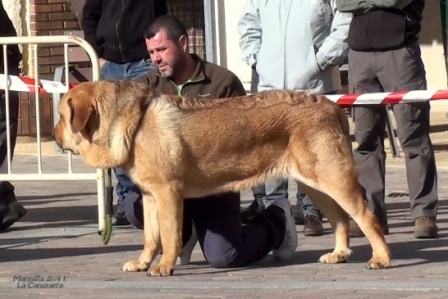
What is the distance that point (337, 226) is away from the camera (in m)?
7.86

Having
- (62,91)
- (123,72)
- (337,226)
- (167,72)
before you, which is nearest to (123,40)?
(123,72)

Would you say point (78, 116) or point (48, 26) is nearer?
point (78, 116)

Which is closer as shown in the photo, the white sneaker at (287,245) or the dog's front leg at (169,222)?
the dog's front leg at (169,222)

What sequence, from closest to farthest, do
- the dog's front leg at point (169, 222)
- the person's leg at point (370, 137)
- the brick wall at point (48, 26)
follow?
the dog's front leg at point (169, 222) → the person's leg at point (370, 137) → the brick wall at point (48, 26)

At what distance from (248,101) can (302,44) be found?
71.6 inches

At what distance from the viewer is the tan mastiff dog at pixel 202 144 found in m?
7.31

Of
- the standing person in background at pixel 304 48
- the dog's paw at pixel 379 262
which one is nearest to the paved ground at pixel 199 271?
the dog's paw at pixel 379 262

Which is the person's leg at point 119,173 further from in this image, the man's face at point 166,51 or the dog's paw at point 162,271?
the dog's paw at point 162,271

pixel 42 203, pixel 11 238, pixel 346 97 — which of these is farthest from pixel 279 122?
pixel 42 203

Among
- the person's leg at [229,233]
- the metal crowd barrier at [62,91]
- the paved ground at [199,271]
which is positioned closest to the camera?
the paved ground at [199,271]

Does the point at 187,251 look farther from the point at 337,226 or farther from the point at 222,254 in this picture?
the point at 337,226

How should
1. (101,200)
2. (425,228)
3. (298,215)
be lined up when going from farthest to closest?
1. (298,215)
2. (101,200)
3. (425,228)

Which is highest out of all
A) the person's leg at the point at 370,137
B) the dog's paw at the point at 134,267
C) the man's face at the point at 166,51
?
the man's face at the point at 166,51

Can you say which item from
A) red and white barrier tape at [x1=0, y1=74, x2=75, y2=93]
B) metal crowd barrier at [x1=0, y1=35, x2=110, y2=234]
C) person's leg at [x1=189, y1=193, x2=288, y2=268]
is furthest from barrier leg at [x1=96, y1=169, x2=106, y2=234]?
person's leg at [x1=189, y1=193, x2=288, y2=268]
